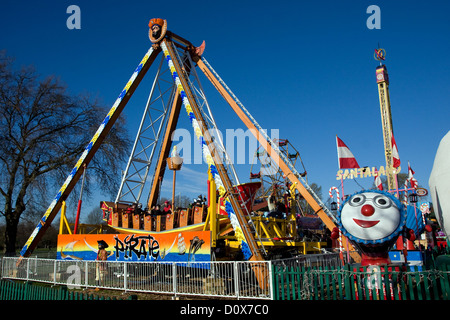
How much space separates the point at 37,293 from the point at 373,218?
354 inches

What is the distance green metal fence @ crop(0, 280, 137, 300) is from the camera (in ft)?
28.1

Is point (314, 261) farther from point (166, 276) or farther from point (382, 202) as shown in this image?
point (166, 276)

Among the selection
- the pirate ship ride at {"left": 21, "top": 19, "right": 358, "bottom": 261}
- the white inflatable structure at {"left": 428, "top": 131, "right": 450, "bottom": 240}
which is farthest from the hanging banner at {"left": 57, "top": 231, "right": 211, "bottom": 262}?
the white inflatable structure at {"left": 428, "top": 131, "right": 450, "bottom": 240}

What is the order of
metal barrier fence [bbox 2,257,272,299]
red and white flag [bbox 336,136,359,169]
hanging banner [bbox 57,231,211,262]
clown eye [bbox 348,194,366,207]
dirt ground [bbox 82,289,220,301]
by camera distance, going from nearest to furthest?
clown eye [bbox 348,194,366,207], metal barrier fence [bbox 2,257,272,299], dirt ground [bbox 82,289,220,301], hanging banner [bbox 57,231,211,262], red and white flag [bbox 336,136,359,169]

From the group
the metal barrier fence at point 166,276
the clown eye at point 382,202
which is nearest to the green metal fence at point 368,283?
the metal barrier fence at point 166,276

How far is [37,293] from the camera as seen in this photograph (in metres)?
9.80

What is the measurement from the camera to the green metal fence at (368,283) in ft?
24.1

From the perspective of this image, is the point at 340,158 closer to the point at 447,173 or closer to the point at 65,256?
the point at 447,173

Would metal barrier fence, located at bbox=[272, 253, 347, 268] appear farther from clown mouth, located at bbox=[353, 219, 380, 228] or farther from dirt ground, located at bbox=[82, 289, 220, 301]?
dirt ground, located at bbox=[82, 289, 220, 301]

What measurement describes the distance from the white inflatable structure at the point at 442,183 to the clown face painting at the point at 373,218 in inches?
103

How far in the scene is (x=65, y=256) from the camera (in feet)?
51.3

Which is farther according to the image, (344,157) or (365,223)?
(344,157)

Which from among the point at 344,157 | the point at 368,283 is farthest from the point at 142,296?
the point at 344,157
